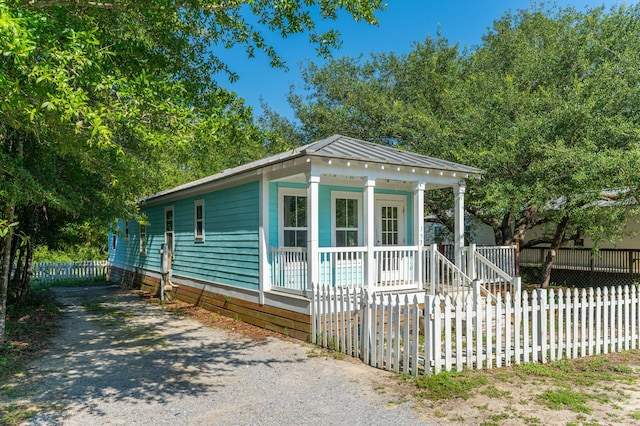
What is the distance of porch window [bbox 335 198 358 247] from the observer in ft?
34.7

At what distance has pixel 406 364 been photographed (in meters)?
5.64

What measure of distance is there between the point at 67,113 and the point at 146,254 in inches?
516

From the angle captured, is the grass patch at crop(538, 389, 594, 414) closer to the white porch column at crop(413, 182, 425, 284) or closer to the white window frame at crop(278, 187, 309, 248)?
the white porch column at crop(413, 182, 425, 284)

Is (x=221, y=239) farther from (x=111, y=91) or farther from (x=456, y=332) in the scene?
(x=456, y=332)

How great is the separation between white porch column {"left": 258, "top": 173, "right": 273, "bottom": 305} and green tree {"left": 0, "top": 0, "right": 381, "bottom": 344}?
170 cm

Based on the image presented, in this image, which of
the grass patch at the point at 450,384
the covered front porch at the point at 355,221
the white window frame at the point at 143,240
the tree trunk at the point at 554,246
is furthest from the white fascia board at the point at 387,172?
the white window frame at the point at 143,240

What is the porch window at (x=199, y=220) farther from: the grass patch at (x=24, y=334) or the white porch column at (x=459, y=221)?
the white porch column at (x=459, y=221)

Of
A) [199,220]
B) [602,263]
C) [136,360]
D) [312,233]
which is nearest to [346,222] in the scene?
[312,233]

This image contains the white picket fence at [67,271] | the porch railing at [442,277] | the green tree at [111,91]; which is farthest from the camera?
the white picket fence at [67,271]

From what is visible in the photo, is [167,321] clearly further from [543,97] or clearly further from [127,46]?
[543,97]

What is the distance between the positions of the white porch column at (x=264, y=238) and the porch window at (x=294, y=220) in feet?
1.88

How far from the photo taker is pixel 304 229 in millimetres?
10039

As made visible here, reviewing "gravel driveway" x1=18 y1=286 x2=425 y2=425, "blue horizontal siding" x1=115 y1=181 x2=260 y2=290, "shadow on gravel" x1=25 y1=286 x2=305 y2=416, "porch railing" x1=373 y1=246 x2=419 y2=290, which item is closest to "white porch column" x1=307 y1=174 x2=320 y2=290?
"gravel driveway" x1=18 y1=286 x2=425 y2=425

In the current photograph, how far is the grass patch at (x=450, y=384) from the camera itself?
4.87 meters
